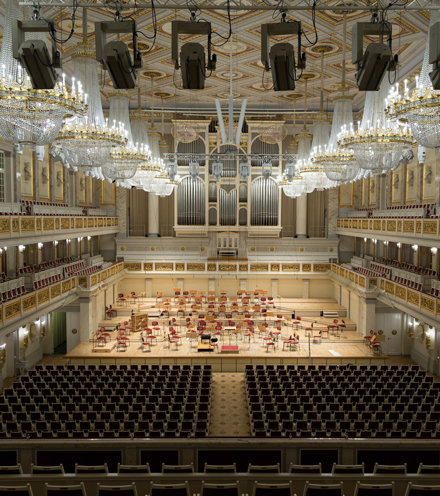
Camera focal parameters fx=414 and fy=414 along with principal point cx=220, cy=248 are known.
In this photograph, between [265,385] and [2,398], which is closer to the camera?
[2,398]

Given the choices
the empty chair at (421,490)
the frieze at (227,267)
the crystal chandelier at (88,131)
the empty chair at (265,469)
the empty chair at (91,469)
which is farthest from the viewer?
the frieze at (227,267)

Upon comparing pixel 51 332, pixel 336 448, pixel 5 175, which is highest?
pixel 5 175

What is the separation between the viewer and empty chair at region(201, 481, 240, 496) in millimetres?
4488

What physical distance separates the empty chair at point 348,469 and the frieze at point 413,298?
8225mm

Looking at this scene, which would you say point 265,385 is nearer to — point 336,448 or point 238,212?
point 336,448

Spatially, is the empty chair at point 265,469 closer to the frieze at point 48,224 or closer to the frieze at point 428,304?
the frieze at point 428,304

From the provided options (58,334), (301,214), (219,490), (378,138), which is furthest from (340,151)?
(58,334)

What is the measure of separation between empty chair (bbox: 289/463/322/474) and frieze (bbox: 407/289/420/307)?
855 centimetres

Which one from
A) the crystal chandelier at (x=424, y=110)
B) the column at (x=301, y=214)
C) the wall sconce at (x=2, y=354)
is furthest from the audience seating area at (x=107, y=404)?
the column at (x=301, y=214)

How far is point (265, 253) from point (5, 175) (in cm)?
1283

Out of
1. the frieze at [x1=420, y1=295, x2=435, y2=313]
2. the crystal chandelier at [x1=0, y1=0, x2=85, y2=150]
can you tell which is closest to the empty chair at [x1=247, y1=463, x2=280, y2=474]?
the crystal chandelier at [x1=0, y1=0, x2=85, y2=150]

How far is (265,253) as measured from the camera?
21.9 m

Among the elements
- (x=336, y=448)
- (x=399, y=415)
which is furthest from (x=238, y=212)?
(x=336, y=448)

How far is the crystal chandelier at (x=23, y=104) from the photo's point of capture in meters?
5.28
